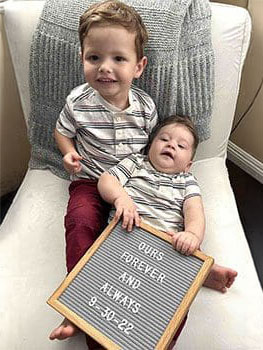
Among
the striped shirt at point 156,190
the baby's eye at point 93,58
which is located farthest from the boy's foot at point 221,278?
the baby's eye at point 93,58

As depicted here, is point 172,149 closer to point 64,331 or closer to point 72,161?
point 72,161

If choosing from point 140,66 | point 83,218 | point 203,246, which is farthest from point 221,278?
point 140,66

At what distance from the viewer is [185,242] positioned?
1.10 metres

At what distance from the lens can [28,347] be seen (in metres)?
1.08

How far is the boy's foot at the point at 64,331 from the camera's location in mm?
1021

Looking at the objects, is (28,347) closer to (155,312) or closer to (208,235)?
(155,312)

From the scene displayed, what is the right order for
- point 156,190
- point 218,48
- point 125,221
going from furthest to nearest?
1. point 218,48
2. point 156,190
3. point 125,221

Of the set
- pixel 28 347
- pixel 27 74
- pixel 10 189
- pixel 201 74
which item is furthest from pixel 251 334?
pixel 10 189

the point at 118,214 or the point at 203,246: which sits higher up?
the point at 118,214

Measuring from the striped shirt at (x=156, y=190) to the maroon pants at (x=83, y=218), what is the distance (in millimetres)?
49

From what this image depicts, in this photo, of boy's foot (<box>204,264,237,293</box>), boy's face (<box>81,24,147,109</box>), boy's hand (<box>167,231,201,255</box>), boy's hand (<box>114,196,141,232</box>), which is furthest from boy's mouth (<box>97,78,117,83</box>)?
boy's foot (<box>204,264,237,293</box>)

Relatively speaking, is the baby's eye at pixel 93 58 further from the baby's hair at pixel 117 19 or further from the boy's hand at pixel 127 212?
the boy's hand at pixel 127 212

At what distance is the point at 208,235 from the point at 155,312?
350 mm

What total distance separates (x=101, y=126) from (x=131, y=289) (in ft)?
1.48
